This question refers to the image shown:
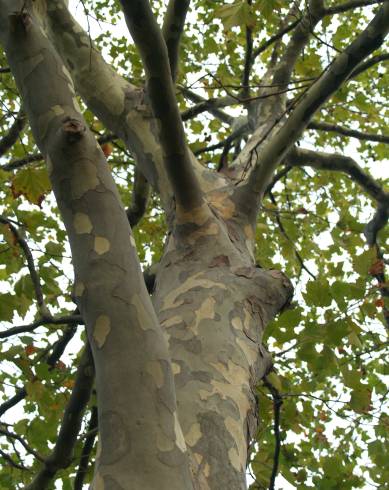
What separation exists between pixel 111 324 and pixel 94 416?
2.58 meters

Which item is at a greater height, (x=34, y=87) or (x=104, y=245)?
(x=34, y=87)

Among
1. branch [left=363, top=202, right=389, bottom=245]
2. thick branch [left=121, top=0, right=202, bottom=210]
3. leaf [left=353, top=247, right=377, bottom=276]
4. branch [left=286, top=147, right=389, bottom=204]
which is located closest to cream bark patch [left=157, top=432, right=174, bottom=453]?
thick branch [left=121, top=0, right=202, bottom=210]

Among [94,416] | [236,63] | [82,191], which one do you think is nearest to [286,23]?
[236,63]

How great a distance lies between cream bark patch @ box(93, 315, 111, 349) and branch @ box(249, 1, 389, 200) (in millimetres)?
1614

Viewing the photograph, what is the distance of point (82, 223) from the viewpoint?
1.34 m

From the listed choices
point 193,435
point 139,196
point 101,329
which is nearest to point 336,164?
point 139,196

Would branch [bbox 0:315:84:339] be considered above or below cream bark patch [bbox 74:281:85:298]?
above

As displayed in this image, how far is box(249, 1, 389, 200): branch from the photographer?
7.89ft

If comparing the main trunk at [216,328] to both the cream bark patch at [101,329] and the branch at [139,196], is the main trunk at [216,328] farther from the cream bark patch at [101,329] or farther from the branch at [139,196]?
the branch at [139,196]

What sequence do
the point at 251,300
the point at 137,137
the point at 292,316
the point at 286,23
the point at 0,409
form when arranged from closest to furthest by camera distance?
the point at 251,300 < the point at 292,316 < the point at 137,137 < the point at 0,409 < the point at 286,23

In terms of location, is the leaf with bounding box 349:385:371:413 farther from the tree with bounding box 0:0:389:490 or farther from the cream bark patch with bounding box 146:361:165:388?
the cream bark patch with bounding box 146:361:165:388

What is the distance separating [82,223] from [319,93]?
171cm

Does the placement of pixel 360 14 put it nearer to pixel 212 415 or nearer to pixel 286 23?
pixel 286 23

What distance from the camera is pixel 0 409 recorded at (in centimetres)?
324
